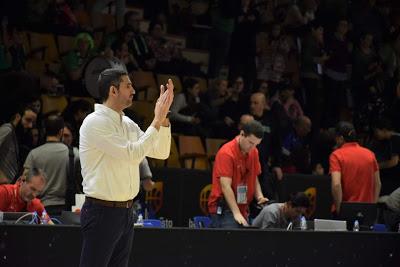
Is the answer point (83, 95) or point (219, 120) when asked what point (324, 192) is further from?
point (83, 95)

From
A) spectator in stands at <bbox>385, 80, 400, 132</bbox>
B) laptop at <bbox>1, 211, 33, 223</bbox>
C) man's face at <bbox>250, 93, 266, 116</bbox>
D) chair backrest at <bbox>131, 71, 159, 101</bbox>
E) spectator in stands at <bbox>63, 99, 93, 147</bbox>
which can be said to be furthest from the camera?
spectator in stands at <bbox>385, 80, 400, 132</bbox>

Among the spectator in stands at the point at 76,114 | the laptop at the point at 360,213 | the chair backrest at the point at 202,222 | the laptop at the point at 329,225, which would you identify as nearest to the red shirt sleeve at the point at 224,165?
the chair backrest at the point at 202,222

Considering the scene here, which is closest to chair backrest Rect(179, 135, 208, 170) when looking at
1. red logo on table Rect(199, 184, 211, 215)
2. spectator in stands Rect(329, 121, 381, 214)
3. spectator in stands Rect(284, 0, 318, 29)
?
red logo on table Rect(199, 184, 211, 215)

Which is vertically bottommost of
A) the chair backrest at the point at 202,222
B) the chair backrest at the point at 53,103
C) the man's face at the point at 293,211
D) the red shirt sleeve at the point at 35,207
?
the chair backrest at the point at 202,222

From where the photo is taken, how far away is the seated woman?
1277 cm

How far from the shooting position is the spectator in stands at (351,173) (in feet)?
32.1

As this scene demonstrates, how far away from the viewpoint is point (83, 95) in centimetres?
1210

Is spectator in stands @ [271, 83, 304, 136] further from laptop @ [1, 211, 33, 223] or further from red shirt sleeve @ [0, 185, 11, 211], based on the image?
laptop @ [1, 211, 33, 223]

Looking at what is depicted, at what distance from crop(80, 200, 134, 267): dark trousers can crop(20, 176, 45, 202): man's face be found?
215cm

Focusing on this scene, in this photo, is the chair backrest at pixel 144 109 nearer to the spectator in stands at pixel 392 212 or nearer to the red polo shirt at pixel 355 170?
the red polo shirt at pixel 355 170

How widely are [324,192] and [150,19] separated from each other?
4814mm

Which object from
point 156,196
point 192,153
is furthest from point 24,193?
point 192,153

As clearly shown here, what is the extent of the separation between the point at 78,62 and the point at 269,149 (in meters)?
2.88

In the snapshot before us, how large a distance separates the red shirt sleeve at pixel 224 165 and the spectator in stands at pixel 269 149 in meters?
1.68
